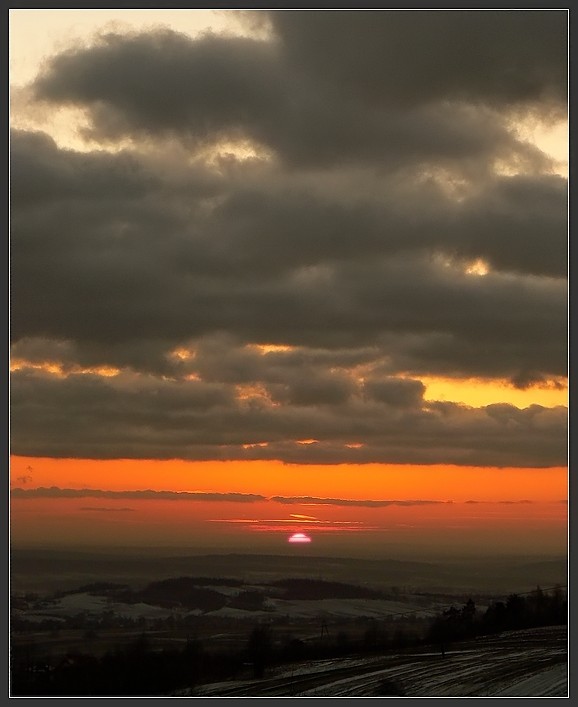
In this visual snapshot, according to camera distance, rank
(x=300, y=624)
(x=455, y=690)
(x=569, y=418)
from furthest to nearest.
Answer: (x=300, y=624) → (x=455, y=690) → (x=569, y=418)

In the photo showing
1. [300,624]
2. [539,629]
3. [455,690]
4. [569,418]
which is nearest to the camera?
[569,418]

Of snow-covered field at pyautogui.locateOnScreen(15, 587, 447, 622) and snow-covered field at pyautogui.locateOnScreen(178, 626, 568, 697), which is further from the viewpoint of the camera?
snow-covered field at pyautogui.locateOnScreen(15, 587, 447, 622)

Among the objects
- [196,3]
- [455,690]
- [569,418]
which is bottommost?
[455,690]

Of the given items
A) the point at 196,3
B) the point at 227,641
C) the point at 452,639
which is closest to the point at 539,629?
the point at 452,639

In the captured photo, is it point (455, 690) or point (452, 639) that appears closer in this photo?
point (455, 690)

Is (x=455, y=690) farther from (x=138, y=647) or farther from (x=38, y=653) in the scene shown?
(x=38, y=653)

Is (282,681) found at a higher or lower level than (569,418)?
lower

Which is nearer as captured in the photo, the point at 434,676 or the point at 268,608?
the point at 434,676

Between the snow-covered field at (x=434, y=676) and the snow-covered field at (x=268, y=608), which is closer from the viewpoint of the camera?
the snow-covered field at (x=434, y=676)
